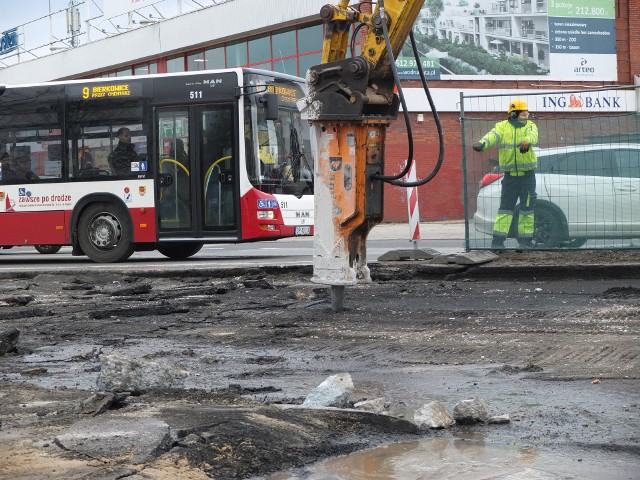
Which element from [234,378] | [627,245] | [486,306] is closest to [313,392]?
[234,378]

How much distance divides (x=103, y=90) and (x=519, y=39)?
19.9m

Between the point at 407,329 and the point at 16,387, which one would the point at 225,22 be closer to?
the point at 407,329

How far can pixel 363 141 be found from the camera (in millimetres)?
8930

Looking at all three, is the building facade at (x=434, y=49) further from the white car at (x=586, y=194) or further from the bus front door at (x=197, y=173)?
the white car at (x=586, y=194)

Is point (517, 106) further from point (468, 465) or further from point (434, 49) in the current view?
point (434, 49)

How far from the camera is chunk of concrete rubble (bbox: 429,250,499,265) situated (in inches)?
486

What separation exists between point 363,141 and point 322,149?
1.18 feet

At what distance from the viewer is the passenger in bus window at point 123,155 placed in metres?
18.5

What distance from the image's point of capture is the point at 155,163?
1830 centimetres

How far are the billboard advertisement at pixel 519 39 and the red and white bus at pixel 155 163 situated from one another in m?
16.4

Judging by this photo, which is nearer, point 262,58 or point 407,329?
point 407,329

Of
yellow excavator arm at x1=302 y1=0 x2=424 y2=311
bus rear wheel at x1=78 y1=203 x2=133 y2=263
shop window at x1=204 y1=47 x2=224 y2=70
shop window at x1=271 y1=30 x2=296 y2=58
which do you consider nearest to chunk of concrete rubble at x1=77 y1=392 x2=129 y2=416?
yellow excavator arm at x1=302 y1=0 x2=424 y2=311

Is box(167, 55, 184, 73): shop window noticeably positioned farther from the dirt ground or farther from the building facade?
the dirt ground

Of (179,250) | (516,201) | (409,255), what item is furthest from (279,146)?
(516,201)
